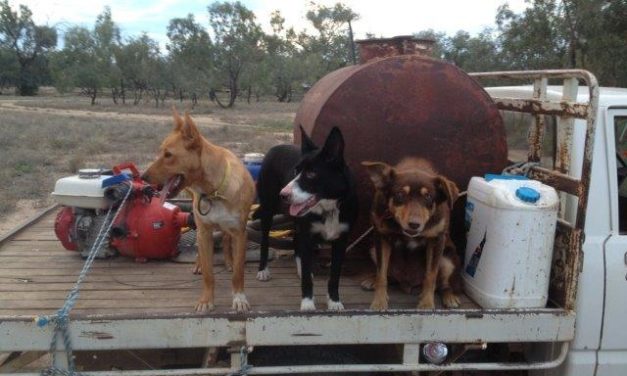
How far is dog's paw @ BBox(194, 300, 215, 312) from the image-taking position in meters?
2.83

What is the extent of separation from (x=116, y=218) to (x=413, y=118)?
81.4 inches

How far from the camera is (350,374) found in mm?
2789

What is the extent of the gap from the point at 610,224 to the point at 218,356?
86.8 inches

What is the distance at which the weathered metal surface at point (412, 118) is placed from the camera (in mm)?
3326

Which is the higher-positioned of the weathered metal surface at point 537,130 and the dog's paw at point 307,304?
the weathered metal surface at point 537,130

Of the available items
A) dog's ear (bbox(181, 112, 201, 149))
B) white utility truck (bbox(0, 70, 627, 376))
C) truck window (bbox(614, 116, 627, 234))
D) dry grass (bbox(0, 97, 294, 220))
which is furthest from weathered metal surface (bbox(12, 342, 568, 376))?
dry grass (bbox(0, 97, 294, 220))

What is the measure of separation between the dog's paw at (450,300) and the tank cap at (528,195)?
684 mm

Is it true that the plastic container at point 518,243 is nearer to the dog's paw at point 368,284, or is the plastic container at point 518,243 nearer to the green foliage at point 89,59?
the dog's paw at point 368,284

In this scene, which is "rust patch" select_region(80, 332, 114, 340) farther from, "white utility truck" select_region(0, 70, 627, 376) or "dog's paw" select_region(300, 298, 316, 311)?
"dog's paw" select_region(300, 298, 316, 311)

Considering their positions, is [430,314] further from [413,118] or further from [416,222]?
[413,118]

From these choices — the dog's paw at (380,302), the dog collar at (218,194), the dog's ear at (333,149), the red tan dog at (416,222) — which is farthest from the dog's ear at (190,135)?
the dog's paw at (380,302)

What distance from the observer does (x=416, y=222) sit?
2654 mm

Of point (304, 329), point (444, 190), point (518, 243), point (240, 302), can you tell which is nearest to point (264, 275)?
point (240, 302)

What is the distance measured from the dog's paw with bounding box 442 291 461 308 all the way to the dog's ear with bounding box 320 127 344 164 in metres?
0.97
